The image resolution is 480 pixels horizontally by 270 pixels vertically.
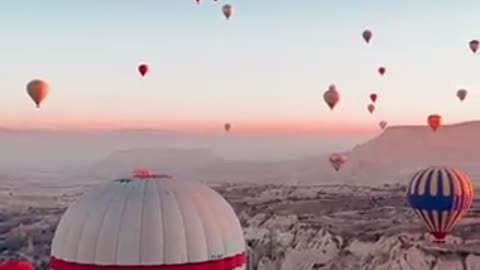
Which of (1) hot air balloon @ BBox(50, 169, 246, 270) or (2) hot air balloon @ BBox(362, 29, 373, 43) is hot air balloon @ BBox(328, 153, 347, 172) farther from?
(1) hot air balloon @ BBox(50, 169, 246, 270)

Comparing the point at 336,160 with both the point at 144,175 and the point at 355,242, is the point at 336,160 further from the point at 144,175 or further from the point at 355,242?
the point at 144,175

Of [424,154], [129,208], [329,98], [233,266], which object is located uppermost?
[424,154]

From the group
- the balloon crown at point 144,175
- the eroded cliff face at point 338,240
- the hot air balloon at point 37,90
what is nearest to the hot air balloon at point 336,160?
the eroded cliff face at point 338,240

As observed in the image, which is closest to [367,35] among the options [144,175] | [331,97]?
[331,97]

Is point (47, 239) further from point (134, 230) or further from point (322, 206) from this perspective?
point (134, 230)

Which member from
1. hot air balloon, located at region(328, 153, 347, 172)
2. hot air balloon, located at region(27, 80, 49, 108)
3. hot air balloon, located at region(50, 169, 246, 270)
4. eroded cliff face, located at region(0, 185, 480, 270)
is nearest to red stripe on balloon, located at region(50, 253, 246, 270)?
hot air balloon, located at region(50, 169, 246, 270)

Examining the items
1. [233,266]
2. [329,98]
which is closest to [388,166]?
[329,98]
